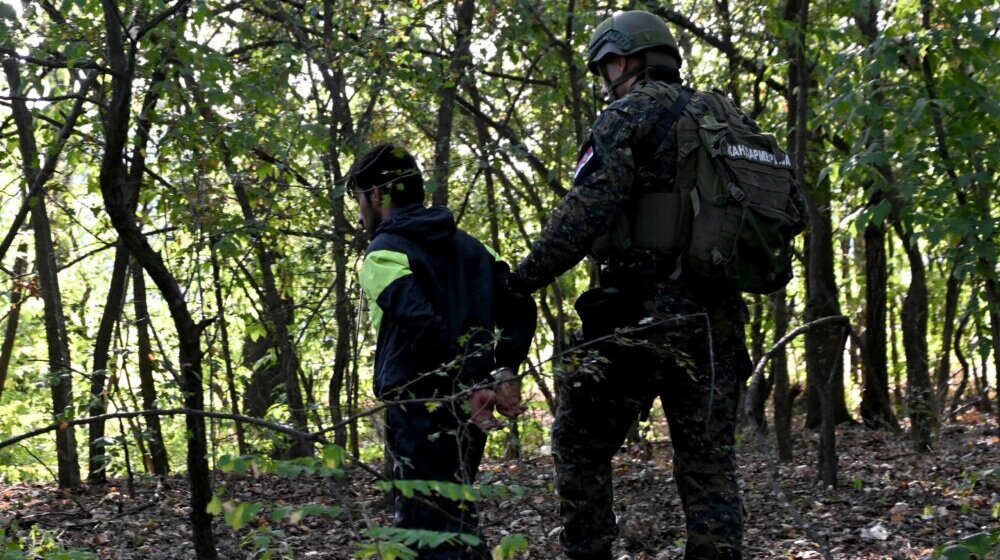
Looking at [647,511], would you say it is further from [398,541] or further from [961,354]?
[961,354]

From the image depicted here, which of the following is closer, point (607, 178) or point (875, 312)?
point (607, 178)

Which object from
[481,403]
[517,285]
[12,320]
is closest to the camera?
[481,403]

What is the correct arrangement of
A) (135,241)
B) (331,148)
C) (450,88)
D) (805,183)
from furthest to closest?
(450,88) → (331,148) → (805,183) → (135,241)

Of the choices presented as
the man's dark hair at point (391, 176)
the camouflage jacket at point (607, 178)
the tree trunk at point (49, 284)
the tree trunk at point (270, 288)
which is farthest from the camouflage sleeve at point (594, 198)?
the tree trunk at point (49, 284)

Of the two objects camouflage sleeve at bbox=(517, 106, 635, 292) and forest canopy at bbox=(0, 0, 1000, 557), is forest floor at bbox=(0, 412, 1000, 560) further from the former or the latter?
camouflage sleeve at bbox=(517, 106, 635, 292)

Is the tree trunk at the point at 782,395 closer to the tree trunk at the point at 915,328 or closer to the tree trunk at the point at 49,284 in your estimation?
the tree trunk at the point at 915,328

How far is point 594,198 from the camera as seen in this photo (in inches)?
145

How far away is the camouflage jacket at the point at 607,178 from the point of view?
3.68 metres

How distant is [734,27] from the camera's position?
909 centimetres

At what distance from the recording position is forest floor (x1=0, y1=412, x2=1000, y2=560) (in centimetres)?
524

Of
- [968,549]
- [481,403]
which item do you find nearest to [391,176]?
[481,403]

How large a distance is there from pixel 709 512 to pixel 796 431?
7.42 m

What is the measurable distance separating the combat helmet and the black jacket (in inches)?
35.0

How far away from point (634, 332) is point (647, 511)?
2.70 m
